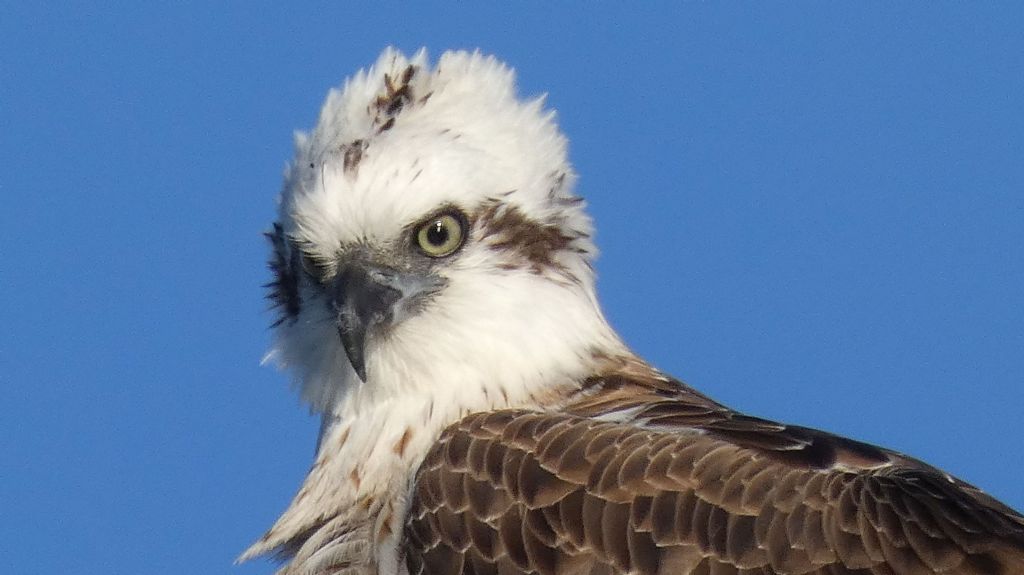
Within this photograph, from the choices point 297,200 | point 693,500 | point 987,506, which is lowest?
point 987,506

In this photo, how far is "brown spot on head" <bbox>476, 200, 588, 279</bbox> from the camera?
9539 mm

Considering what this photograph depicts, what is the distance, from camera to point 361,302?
30.5ft

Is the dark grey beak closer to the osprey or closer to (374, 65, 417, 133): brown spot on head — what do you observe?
the osprey

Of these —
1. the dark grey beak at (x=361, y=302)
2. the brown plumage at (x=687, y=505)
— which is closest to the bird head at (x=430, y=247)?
the dark grey beak at (x=361, y=302)

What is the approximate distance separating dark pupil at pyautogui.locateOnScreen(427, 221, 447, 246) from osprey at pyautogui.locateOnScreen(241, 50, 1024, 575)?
0.04ft

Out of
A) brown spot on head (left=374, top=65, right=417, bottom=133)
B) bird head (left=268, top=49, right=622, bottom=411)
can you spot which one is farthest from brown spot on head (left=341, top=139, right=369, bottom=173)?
brown spot on head (left=374, top=65, right=417, bottom=133)

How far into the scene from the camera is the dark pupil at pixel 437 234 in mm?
9398

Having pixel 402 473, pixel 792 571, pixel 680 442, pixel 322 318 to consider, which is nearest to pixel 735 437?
pixel 680 442

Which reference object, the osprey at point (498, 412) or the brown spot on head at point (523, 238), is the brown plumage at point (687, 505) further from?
the brown spot on head at point (523, 238)

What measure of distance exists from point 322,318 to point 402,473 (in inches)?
42.0

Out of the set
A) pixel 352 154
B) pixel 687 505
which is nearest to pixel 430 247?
pixel 352 154

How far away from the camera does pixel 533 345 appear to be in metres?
9.48

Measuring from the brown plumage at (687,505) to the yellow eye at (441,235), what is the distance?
104cm

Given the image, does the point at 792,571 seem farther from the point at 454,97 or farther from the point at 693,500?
the point at 454,97
